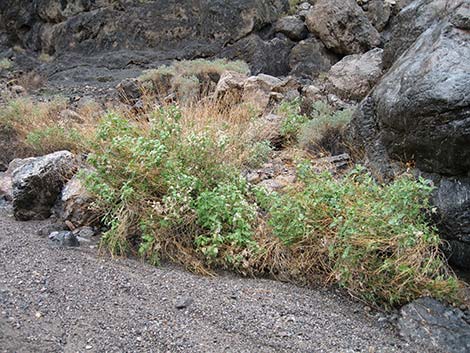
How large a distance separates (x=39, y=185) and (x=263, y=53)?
24.9ft

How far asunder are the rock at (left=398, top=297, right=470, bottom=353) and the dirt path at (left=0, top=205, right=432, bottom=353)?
0.36 ft

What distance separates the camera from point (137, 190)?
12.0ft

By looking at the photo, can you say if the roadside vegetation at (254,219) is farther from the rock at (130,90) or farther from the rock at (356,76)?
the rock at (130,90)

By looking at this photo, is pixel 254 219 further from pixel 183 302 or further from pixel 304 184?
pixel 183 302

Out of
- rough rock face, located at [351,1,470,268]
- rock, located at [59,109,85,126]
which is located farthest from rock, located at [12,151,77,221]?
rough rock face, located at [351,1,470,268]

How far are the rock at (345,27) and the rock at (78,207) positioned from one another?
782cm

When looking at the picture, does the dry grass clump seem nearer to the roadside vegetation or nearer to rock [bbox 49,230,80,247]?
the roadside vegetation

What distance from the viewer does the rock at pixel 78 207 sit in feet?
13.0

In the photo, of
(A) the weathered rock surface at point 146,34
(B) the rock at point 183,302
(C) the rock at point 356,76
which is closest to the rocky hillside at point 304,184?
(B) the rock at point 183,302

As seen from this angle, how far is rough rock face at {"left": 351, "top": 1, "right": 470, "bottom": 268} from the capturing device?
327 cm

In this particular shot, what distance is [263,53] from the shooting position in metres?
10.8

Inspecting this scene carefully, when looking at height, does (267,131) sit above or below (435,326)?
below

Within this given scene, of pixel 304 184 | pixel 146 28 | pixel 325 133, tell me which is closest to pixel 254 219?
pixel 304 184

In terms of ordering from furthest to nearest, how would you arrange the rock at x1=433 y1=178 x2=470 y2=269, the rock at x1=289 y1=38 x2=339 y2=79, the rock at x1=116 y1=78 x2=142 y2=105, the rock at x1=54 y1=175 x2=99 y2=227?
the rock at x1=289 y1=38 x2=339 y2=79, the rock at x1=116 y1=78 x2=142 y2=105, the rock at x1=54 y1=175 x2=99 y2=227, the rock at x1=433 y1=178 x2=470 y2=269
